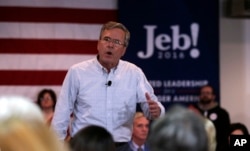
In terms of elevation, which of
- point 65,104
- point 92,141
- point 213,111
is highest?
point 92,141

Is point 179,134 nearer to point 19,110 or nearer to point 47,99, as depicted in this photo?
point 19,110

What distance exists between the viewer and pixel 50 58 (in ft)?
20.7

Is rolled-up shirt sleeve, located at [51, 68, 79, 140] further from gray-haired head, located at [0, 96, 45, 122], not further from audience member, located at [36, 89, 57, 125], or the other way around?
audience member, located at [36, 89, 57, 125]

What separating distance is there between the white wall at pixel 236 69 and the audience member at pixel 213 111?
323mm

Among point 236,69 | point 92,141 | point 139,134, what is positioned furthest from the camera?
point 236,69

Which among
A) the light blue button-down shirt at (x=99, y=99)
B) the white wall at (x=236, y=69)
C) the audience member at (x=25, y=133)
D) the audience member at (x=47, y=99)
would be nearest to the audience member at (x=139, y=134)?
the light blue button-down shirt at (x=99, y=99)

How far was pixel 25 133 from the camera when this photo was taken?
1096 mm

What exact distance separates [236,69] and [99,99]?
396cm

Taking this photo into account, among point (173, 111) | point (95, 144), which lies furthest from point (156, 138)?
point (95, 144)

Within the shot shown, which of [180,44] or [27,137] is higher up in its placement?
[27,137]

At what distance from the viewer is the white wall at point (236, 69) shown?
6848mm

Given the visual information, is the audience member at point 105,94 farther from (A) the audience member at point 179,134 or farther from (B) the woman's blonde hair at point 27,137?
(B) the woman's blonde hair at point 27,137

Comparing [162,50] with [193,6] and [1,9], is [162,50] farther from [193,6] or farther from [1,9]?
[1,9]

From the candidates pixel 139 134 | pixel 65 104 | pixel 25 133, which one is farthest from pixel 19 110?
pixel 139 134
